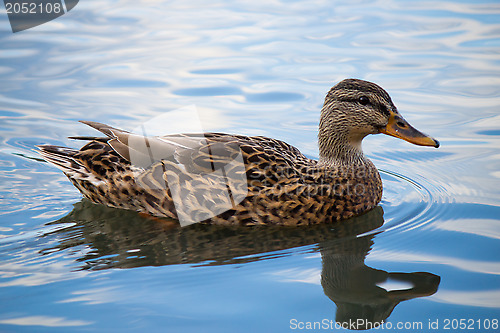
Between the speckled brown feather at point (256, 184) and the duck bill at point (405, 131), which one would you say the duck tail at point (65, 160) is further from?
the duck bill at point (405, 131)

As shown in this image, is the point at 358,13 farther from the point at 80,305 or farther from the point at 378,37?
the point at 80,305

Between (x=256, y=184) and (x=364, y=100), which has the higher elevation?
(x=364, y=100)

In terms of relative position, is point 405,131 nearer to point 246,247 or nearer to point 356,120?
point 356,120

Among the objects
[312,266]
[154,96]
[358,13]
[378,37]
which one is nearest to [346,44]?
[378,37]

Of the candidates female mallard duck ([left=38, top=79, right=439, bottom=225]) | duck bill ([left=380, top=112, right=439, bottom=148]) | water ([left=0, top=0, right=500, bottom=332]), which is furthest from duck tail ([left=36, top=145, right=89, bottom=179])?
duck bill ([left=380, top=112, right=439, bottom=148])

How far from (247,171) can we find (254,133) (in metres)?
2.17

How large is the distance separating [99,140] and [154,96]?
2676 mm

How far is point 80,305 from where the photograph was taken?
17.5 feet

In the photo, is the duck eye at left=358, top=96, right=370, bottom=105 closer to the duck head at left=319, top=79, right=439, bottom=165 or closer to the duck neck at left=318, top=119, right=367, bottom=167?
the duck head at left=319, top=79, right=439, bottom=165

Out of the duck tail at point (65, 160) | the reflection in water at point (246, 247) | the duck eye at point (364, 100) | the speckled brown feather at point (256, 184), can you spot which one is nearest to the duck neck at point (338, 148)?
the speckled brown feather at point (256, 184)

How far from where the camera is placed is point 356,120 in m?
7.22

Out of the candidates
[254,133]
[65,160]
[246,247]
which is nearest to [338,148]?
[246,247]

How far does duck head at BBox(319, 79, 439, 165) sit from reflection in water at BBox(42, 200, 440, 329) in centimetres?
78

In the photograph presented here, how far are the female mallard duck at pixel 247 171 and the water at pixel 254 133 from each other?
0.20m
